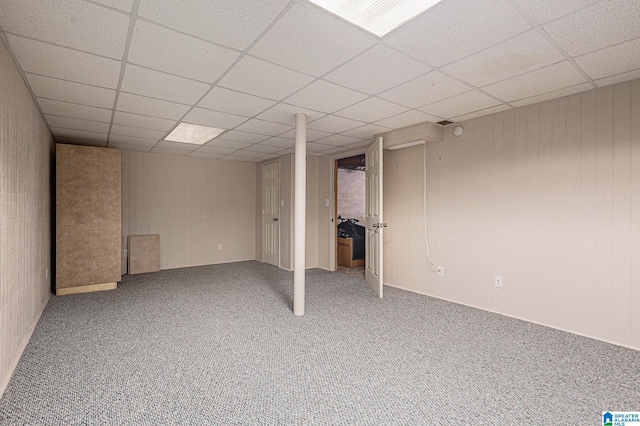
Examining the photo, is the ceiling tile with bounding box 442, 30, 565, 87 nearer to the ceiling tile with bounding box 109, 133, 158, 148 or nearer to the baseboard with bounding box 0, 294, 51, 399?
the baseboard with bounding box 0, 294, 51, 399

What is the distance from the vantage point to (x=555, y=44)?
2.05 m

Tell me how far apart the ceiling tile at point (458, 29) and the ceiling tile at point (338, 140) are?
2389 mm

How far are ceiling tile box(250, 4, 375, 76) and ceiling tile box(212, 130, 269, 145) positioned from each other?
87.1 inches

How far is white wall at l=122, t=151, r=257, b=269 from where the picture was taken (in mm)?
5758

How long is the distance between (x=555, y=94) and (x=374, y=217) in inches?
93.0

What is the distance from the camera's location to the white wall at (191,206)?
5758 millimetres

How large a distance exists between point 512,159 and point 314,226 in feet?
11.9

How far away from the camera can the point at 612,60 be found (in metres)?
2.27

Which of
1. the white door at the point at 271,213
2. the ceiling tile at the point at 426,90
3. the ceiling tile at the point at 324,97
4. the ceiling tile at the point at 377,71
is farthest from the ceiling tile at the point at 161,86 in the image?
the white door at the point at 271,213

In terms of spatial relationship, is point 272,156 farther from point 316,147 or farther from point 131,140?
point 131,140

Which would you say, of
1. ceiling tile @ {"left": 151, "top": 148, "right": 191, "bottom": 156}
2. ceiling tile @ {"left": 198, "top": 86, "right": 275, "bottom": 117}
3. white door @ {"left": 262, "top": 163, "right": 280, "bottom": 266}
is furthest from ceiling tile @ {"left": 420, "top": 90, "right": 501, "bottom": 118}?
ceiling tile @ {"left": 151, "top": 148, "right": 191, "bottom": 156}

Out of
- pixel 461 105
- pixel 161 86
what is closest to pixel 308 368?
pixel 161 86

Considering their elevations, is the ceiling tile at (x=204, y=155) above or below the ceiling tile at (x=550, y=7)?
above

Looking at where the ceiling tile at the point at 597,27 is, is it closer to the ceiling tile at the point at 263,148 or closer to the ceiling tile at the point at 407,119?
the ceiling tile at the point at 407,119
